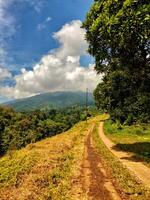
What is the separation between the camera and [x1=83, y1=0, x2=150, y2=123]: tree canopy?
21.6m

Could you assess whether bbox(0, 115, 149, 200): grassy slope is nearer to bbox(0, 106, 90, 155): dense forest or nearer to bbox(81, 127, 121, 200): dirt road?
bbox(81, 127, 121, 200): dirt road

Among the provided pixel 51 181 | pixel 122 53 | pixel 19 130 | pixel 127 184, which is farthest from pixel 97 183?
pixel 19 130

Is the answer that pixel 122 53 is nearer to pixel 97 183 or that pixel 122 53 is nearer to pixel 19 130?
pixel 97 183

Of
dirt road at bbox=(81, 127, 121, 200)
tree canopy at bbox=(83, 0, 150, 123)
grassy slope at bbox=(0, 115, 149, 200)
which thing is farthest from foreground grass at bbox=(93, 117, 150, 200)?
tree canopy at bbox=(83, 0, 150, 123)

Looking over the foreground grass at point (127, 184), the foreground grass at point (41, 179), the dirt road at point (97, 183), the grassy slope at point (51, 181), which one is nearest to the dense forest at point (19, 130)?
the foreground grass at point (41, 179)

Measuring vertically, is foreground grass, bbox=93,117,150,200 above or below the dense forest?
above

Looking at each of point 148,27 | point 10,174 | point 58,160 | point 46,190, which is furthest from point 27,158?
point 148,27

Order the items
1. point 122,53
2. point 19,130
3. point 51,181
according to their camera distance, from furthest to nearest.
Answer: point 19,130 → point 122,53 → point 51,181

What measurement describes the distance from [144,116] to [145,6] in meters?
9.94

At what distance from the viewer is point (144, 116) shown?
2692 centimetres

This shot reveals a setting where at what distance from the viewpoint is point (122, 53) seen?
27938mm

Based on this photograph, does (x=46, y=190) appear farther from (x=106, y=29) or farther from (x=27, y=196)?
(x=106, y=29)

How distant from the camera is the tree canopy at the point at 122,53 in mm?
21578

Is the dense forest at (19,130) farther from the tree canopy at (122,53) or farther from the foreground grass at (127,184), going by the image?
the foreground grass at (127,184)
